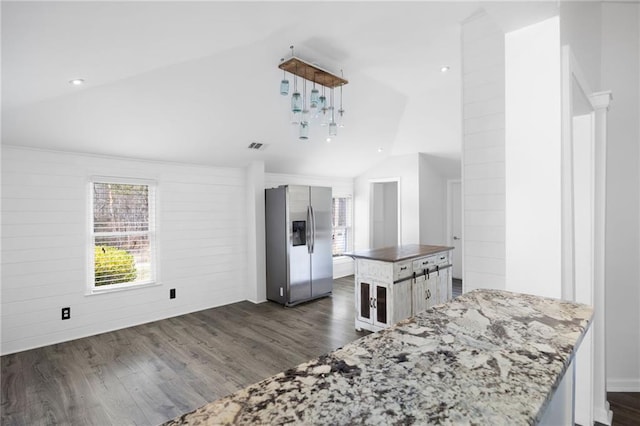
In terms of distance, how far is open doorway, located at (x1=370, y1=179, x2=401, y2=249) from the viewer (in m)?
7.15

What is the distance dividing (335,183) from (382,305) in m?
3.48

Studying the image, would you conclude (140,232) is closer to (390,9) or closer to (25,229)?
(25,229)

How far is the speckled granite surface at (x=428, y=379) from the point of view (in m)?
0.62

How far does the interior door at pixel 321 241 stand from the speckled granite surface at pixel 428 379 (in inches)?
165

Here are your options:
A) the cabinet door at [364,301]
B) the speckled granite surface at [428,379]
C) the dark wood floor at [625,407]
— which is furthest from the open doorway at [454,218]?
the speckled granite surface at [428,379]

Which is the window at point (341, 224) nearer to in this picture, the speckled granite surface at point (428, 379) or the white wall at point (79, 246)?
the white wall at point (79, 246)

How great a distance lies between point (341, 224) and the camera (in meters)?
7.05

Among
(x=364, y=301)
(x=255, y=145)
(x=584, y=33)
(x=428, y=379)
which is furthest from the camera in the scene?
(x=255, y=145)

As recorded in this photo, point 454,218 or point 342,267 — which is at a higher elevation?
point 454,218

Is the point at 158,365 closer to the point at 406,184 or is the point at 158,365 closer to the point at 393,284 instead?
the point at 393,284

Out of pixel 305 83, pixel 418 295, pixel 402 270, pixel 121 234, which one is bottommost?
pixel 418 295

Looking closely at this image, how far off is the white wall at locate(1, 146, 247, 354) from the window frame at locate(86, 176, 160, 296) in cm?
5

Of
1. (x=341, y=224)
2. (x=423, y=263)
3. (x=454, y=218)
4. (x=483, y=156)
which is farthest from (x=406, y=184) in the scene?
(x=483, y=156)

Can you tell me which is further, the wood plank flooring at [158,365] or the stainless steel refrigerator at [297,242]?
the stainless steel refrigerator at [297,242]
